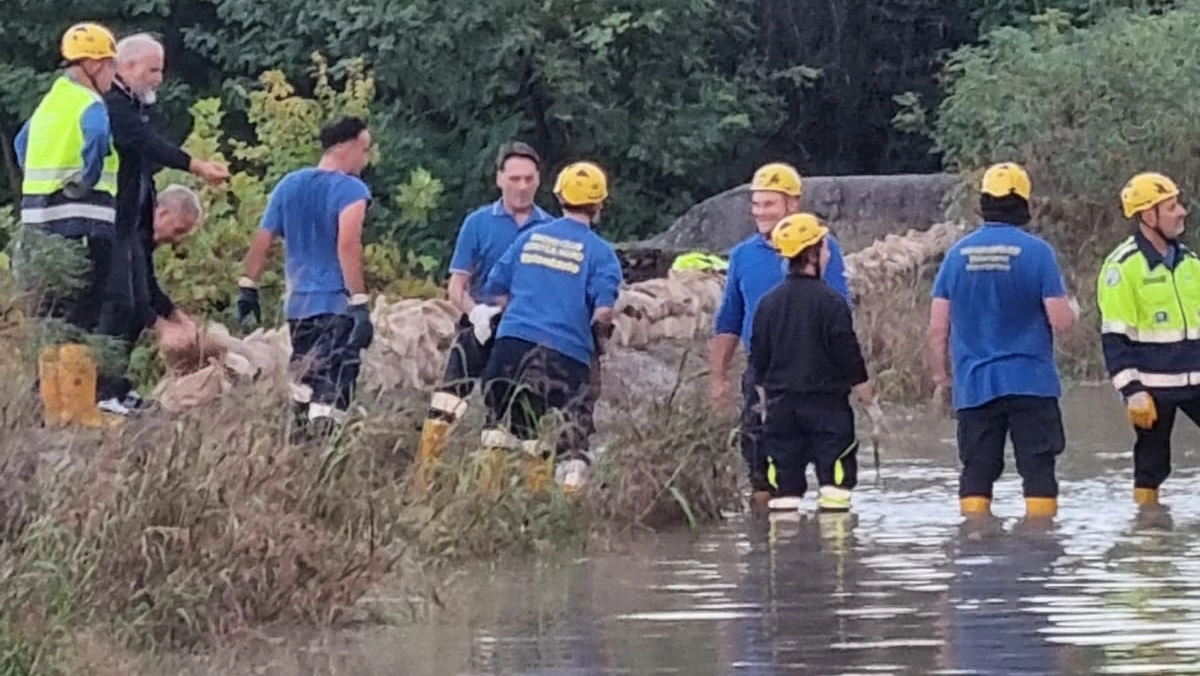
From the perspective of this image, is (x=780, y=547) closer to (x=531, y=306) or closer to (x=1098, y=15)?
(x=531, y=306)

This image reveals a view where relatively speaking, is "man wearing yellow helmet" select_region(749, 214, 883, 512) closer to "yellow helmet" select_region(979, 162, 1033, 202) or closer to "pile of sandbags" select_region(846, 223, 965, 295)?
"yellow helmet" select_region(979, 162, 1033, 202)

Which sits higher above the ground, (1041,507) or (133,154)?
(133,154)

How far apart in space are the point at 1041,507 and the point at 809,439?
1023mm

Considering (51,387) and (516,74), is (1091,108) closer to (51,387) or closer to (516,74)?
(516,74)

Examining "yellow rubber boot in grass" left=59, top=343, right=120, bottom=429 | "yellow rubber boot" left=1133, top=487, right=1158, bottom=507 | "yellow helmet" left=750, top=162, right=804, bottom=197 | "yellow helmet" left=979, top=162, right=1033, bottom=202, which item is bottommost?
"yellow rubber boot" left=1133, top=487, right=1158, bottom=507

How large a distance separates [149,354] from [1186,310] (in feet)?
16.2

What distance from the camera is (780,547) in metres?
11.1

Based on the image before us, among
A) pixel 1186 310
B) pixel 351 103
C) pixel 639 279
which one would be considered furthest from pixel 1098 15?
pixel 1186 310

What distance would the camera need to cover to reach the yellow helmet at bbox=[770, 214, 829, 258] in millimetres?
11766

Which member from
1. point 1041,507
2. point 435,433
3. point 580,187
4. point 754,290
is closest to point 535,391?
point 435,433

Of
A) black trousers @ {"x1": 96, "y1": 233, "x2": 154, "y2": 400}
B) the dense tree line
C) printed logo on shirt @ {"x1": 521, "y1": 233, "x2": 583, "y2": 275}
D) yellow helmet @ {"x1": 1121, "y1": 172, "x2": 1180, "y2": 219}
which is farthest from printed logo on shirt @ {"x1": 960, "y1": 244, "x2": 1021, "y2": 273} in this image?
the dense tree line

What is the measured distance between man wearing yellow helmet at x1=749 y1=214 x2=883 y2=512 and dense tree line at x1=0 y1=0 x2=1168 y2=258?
16.9 m

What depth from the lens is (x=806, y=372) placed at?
38.8 feet

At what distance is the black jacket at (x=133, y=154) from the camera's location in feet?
38.4
